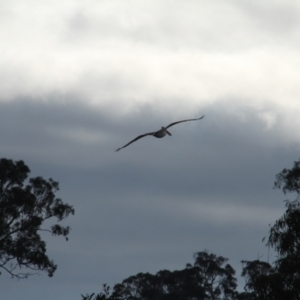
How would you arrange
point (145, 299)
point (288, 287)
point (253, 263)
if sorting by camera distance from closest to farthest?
point (288, 287) < point (253, 263) < point (145, 299)

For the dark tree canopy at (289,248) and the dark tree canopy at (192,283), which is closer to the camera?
the dark tree canopy at (289,248)

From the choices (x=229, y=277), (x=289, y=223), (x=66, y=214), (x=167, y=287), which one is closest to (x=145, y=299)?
(x=167, y=287)

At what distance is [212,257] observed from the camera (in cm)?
8556

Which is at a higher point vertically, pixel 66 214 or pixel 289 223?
pixel 66 214

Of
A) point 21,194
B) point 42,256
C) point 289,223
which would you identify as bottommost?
point 289,223

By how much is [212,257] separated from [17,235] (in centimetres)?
3482

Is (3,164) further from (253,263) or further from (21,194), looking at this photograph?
(253,263)

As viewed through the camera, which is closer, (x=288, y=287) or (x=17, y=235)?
(x=288, y=287)

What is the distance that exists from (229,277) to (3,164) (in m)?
38.3

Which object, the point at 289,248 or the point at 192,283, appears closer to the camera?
the point at 289,248

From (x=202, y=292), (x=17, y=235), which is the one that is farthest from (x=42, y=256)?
(x=202, y=292)

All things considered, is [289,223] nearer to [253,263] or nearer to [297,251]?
[297,251]

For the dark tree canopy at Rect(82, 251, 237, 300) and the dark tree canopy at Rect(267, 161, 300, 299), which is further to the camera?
the dark tree canopy at Rect(82, 251, 237, 300)

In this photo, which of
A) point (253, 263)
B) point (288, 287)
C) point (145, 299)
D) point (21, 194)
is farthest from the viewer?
point (145, 299)
